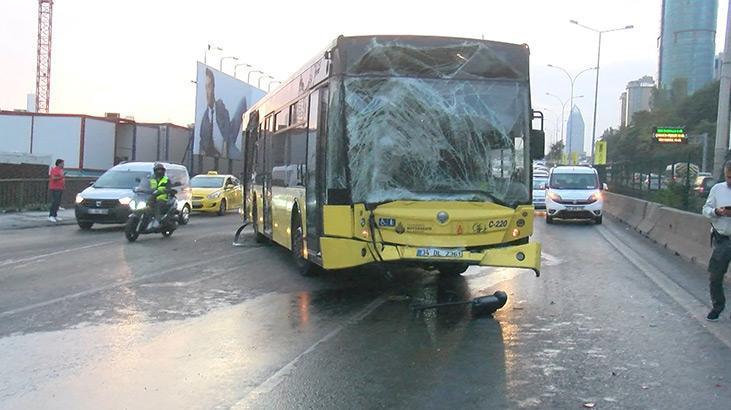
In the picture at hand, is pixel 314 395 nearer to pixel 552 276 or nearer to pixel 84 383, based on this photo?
pixel 84 383

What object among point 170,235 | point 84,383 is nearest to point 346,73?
point 84,383

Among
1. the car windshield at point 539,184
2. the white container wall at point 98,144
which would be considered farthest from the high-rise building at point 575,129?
the white container wall at point 98,144

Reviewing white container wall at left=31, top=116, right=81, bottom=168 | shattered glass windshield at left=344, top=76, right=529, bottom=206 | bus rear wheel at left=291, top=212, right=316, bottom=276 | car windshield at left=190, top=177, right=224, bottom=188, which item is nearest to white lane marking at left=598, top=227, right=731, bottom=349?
shattered glass windshield at left=344, top=76, right=529, bottom=206

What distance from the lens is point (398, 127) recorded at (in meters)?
8.11

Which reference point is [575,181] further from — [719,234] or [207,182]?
[719,234]

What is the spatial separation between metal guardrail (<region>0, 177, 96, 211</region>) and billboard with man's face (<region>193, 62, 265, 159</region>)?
17739 millimetres

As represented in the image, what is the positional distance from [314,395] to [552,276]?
262 inches

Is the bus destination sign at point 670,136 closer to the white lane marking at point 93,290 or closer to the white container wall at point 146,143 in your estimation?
the white container wall at point 146,143

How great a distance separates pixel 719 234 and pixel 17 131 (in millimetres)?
37528

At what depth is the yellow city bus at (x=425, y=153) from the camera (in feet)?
26.1

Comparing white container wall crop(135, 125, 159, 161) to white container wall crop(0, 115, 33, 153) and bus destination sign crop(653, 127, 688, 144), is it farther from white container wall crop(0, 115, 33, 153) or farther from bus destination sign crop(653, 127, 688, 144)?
bus destination sign crop(653, 127, 688, 144)

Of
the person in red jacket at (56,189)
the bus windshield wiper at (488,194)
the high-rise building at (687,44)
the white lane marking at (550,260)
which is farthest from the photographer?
the high-rise building at (687,44)

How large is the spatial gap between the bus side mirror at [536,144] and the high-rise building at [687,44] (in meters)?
48.1

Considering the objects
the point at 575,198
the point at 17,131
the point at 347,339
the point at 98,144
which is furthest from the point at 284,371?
the point at 17,131
